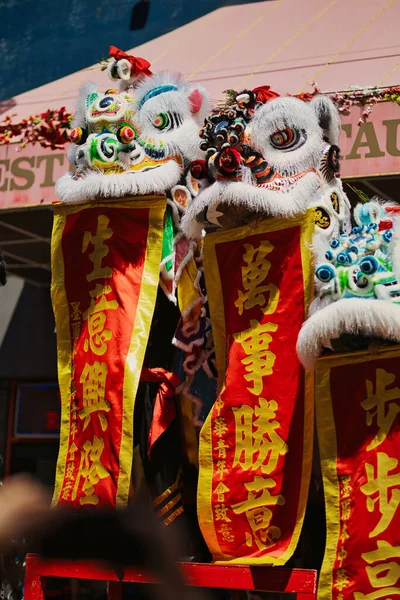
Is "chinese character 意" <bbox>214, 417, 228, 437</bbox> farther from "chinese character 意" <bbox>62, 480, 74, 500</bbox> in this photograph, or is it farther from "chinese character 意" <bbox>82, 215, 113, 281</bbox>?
"chinese character 意" <bbox>82, 215, 113, 281</bbox>

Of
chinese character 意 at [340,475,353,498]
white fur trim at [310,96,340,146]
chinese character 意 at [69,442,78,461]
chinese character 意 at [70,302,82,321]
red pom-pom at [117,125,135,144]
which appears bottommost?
chinese character 意 at [340,475,353,498]

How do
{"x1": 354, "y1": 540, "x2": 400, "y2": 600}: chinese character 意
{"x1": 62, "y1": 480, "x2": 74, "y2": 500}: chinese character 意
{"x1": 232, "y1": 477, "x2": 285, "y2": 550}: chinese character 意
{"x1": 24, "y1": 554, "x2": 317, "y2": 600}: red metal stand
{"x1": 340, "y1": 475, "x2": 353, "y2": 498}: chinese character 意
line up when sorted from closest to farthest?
{"x1": 354, "y1": 540, "x2": 400, "y2": 600}: chinese character 意 → {"x1": 340, "y1": 475, "x2": 353, "y2": 498}: chinese character 意 → {"x1": 24, "y1": 554, "x2": 317, "y2": 600}: red metal stand → {"x1": 232, "y1": 477, "x2": 285, "y2": 550}: chinese character 意 → {"x1": 62, "y1": 480, "x2": 74, "y2": 500}: chinese character 意

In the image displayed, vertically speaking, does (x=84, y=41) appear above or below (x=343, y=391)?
above

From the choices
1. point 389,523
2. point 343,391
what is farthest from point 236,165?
point 389,523

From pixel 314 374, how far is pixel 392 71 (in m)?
2.65

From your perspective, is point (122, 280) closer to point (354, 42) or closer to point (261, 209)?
point (261, 209)

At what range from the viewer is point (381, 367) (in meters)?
5.12

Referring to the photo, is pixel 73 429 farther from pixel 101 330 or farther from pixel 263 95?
pixel 263 95

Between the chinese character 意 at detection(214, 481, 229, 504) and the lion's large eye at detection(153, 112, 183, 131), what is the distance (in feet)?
7.94

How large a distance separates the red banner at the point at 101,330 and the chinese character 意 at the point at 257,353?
795 millimetres

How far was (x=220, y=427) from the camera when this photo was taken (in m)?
5.70

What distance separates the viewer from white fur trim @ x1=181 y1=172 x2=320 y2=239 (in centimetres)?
562

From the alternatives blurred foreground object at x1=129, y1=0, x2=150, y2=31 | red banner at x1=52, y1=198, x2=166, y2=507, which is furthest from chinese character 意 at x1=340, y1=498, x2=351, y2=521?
blurred foreground object at x1=129, y1=0, x2=150, y2=31

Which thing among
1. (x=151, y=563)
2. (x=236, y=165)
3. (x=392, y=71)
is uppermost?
(x=392, y=71)
